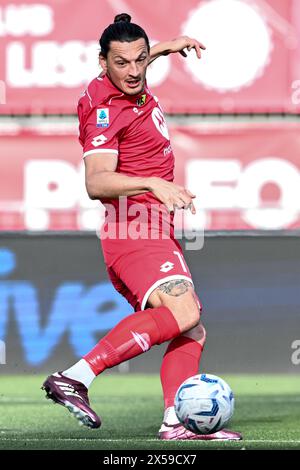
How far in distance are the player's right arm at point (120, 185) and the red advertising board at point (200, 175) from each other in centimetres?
549

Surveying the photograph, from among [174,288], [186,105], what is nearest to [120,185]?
[174,288]

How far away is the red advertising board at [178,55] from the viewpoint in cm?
1223

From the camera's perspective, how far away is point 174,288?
6.38 metres

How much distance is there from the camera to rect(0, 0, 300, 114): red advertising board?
12227 mm

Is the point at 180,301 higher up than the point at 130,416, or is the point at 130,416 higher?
the point at 180,301

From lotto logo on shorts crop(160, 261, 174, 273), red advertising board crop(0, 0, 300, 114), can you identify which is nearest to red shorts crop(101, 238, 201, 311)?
lotto logo on shorts crop(160, 261, 174, 273)

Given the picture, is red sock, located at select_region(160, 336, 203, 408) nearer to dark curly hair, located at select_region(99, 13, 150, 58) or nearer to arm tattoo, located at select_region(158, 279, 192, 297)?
arm tattoo, located at select_region(158, 279, 192, 297)

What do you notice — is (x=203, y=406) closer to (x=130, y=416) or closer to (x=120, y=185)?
(x=120, y=185)

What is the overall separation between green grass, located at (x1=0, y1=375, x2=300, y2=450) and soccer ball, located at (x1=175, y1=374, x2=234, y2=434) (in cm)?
12

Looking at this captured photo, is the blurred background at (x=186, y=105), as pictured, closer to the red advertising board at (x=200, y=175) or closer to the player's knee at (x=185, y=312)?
the red advertising board at (x=200, y=175)

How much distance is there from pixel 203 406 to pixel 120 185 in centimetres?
111

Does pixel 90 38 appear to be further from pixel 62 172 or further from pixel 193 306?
pixel 193 306

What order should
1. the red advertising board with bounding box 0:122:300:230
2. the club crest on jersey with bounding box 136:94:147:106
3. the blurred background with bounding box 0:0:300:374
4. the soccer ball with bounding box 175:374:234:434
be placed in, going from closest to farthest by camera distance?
the soccer ball with bounding box 175:374:234:434, the club crest on jersey with bounding box 136:94:147:106, the red advertising board with bounding box 0:122:300:230, the blurred background with bounding box 0:0:300:374

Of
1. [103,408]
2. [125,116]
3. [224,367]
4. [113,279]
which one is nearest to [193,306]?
[113,279]
